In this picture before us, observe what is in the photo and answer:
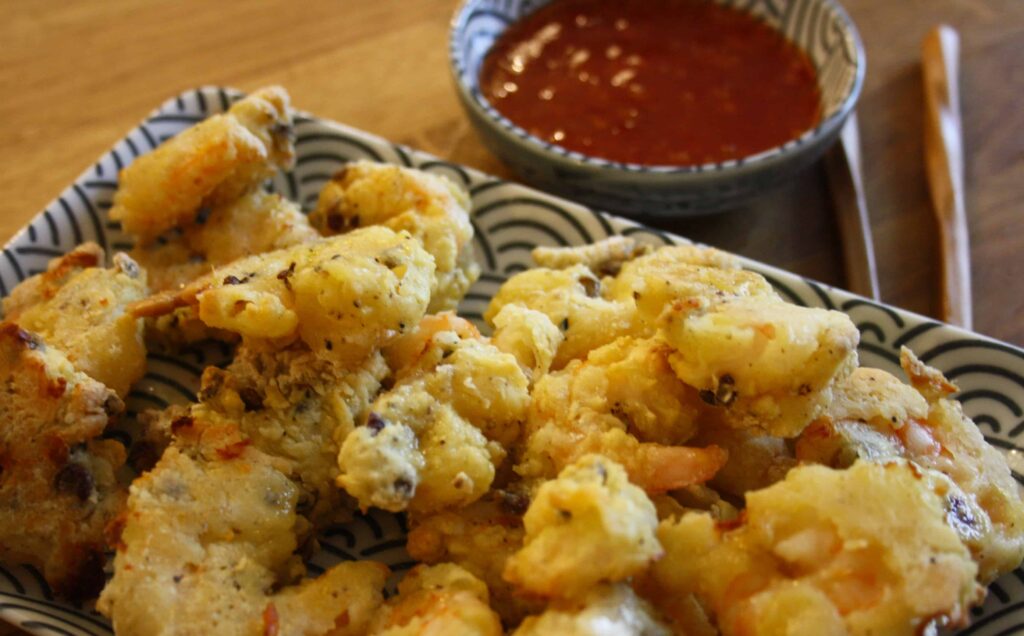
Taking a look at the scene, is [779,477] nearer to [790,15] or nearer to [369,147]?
[369,147]

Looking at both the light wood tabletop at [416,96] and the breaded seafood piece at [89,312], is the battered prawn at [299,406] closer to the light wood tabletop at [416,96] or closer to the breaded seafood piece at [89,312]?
the breaded seafood piece at [89,312]

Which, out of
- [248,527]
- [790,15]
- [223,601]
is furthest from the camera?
[790,15]

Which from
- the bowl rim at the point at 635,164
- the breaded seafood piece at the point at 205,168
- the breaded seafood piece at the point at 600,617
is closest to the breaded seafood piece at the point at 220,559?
the breaded seafood piece at the point at 600,617

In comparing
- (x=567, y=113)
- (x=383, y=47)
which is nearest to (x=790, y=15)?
(x=567, y=113)

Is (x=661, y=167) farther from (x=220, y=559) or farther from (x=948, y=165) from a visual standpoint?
(x=220, y=559)

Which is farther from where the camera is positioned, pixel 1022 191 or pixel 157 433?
pixel 1022 191

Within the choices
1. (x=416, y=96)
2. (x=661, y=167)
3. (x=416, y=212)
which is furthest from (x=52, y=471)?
(x=416, y=96)

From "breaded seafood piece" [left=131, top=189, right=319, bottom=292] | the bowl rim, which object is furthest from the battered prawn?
the bowl rim
